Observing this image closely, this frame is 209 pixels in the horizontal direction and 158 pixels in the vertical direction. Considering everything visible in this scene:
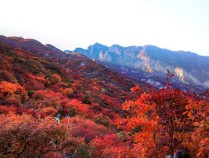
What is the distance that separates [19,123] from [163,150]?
6.00 metres

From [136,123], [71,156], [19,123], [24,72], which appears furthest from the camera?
[24,72]

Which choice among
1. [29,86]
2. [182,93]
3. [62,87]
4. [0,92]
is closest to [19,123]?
[182,93]

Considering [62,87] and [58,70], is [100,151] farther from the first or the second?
[58,70]

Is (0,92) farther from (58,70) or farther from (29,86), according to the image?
(58,70)

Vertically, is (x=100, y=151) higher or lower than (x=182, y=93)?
lower

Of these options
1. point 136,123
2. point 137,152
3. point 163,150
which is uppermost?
point 136,123

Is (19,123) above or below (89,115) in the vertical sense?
above

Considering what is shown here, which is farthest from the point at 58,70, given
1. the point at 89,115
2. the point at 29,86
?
the point at 89,115

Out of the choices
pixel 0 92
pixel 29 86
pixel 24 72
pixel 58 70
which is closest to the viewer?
pixel 0 92

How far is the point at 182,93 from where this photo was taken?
34.8 feet

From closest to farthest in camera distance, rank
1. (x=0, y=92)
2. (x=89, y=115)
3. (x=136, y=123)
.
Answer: (x=136, y=123), (x=0, y=92), (x=89, y=115)

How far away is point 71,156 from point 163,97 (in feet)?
27.2

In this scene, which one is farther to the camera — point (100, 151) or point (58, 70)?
point (58, 70)

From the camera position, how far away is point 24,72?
129ft
